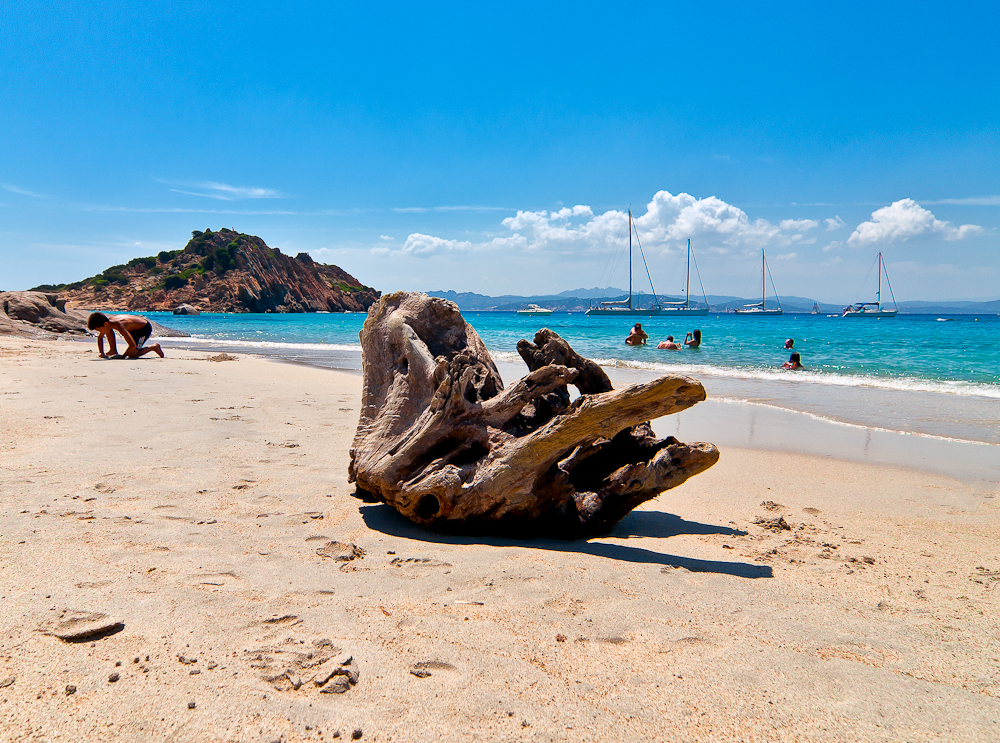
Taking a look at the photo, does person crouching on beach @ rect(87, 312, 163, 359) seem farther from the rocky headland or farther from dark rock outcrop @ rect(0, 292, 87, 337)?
the rocky headland

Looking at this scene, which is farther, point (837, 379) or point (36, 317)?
point (36, 317)

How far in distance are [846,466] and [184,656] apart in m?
6.39

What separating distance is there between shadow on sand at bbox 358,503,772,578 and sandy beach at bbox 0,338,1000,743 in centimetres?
3

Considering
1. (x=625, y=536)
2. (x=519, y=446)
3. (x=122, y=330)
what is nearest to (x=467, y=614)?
(x=519, y=446)

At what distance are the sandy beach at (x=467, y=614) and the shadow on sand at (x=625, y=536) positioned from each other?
1.1 inches

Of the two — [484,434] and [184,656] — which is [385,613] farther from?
[484,434]

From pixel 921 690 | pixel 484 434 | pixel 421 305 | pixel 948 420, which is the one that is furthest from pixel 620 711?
pixel 948 420

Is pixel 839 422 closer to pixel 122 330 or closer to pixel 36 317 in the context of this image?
pixel 122 330

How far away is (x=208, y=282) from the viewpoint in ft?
335

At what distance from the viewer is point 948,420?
9.27 meters

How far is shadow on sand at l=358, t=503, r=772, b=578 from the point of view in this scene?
347 centimetres

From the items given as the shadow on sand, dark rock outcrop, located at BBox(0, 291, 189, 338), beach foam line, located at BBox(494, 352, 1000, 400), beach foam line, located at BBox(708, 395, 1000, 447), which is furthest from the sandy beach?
dark rock outcrop, located at BBox(0, 291, 189, 338)

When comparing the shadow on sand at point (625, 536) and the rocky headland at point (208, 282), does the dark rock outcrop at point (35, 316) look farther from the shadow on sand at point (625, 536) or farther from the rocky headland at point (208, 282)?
the rocky headland at point (208, 282)

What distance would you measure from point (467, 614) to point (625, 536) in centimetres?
177
